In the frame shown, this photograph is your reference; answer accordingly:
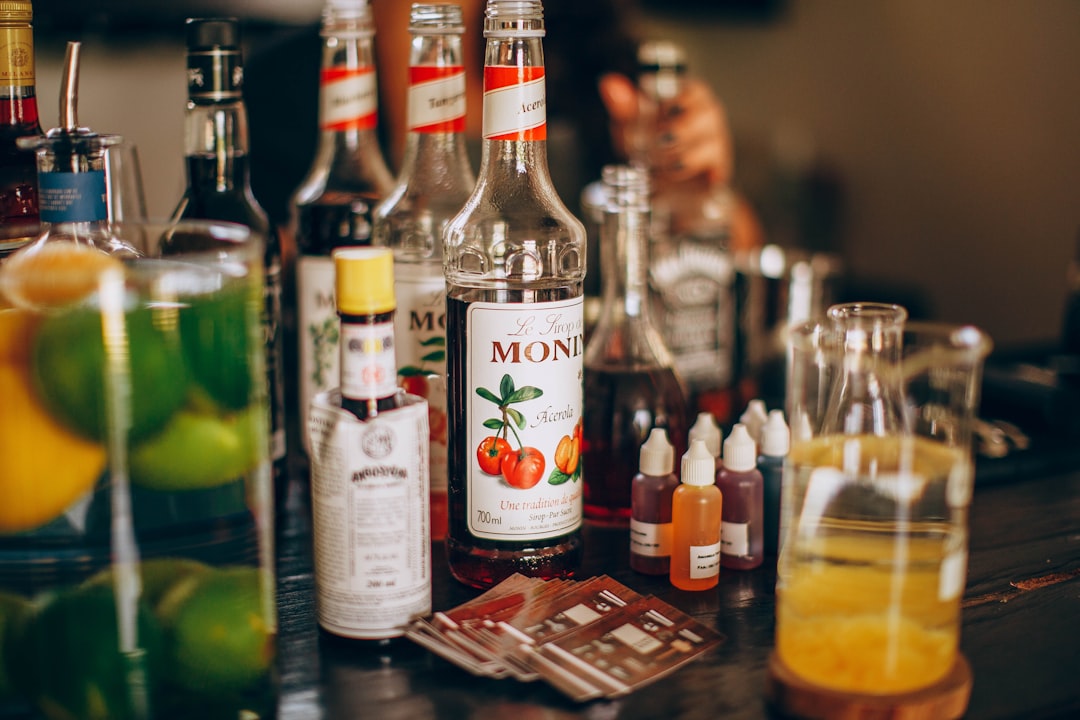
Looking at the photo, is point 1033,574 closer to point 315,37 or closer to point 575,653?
point 575,653

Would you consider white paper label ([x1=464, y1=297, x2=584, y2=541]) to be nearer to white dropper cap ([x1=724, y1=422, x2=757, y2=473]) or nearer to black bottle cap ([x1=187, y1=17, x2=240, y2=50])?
white dropper cap ([x1=724, y1=422, x2=757, y2=473])

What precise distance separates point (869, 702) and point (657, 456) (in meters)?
0.23

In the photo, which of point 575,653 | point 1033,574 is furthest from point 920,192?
point 575,653

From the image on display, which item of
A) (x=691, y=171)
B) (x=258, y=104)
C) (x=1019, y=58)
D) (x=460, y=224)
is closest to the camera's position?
(x=460, y=224)

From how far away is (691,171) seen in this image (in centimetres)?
146

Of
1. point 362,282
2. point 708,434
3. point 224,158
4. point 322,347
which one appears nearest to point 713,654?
point 708,434

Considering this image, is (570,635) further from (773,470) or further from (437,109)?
(437,109)

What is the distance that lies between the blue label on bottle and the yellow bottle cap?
0.54 ft

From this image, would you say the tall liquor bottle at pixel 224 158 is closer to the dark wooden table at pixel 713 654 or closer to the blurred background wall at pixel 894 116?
the dark wooden table at pixel 713 654

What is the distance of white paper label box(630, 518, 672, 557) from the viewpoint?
74 centimetres

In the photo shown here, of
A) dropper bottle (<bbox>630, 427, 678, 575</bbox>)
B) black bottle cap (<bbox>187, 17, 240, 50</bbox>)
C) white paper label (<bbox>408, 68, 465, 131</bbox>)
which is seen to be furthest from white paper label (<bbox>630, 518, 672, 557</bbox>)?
black bottle cap (<bbox>187, 17, 240, 50</bbox>)

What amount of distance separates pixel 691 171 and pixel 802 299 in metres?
0.28

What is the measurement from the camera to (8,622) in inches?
21.3

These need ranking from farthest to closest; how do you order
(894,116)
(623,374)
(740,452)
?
(894,116) < (623,374) < (740,452)
